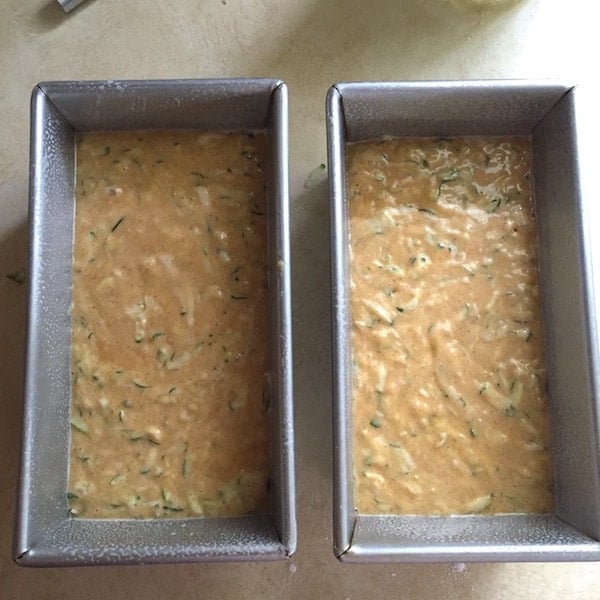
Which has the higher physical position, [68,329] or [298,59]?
[298,59]

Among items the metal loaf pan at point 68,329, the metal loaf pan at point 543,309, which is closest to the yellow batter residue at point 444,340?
the metal loaf pan at point 543,309

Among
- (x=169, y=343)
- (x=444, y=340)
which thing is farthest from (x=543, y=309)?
(x=169, y=343)

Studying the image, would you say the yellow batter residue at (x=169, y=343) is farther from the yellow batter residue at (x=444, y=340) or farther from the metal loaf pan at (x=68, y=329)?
the yellow batter residue at (x=444, y=340)

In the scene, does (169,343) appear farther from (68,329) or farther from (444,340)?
(444,340)

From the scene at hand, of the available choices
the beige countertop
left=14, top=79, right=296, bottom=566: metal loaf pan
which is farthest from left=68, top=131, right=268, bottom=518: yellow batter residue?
the beige countertop

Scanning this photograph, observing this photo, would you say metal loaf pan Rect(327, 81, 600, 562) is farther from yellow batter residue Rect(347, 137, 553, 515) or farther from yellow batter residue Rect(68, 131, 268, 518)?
yellow batter residue Rect(68, 131, 268, 518)
